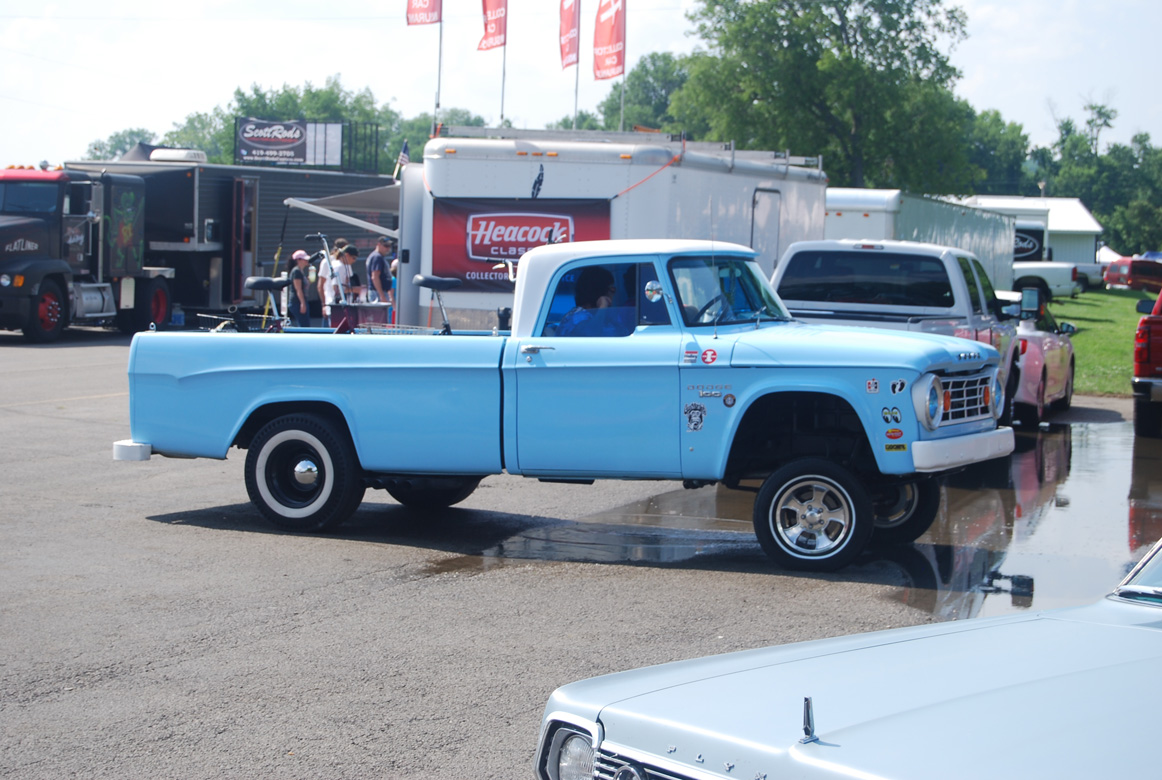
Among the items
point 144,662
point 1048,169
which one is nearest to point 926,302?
point 144,662

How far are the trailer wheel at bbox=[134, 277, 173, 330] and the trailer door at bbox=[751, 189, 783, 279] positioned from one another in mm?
14507

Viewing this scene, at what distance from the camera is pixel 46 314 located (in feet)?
74.5

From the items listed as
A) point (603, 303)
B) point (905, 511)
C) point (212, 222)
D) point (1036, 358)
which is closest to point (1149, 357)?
point (1036, 358)

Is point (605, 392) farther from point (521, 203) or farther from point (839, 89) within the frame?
point (839, 89)

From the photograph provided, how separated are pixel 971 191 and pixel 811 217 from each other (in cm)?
4373

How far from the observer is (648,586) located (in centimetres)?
693

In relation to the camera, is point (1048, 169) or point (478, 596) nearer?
point (478, 596)

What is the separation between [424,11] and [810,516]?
2037 centimetres

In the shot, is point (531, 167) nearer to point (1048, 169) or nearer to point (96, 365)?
point (96, 365)

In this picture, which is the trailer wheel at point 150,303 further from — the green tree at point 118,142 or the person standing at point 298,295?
the green tree at point 118,142

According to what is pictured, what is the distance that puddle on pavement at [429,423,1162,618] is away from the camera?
698cm

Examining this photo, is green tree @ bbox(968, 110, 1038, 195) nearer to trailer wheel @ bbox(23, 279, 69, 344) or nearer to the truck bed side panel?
trailer wheel @ bbox(23, 279, 69, 344)

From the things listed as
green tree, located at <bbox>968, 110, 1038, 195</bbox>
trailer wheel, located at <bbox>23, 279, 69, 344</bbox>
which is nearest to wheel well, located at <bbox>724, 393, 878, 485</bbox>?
trailer wheel, located at <bbox>23, 279, 69, 344</bbox>

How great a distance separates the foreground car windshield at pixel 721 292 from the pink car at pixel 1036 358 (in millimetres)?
5578
